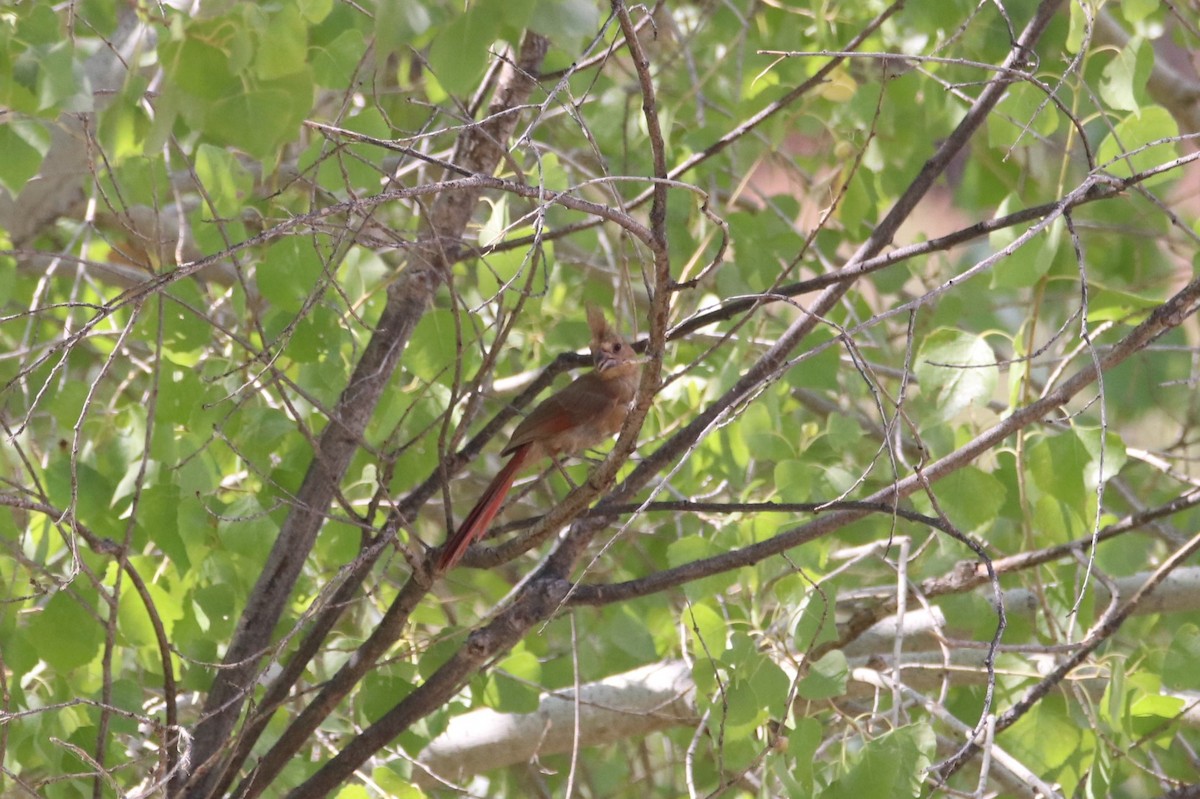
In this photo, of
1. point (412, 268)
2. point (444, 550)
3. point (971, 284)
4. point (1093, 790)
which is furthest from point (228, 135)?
point (971, 284)

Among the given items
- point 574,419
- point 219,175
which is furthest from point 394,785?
point 219,175

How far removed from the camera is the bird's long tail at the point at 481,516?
202 centimetres

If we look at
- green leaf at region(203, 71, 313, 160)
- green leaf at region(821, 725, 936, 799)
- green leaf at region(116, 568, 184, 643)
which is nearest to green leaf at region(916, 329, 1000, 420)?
green leaf at region(821, 725, 936, 799)

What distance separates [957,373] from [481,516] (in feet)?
3.10

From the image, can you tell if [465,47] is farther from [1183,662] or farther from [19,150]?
[1183,662]

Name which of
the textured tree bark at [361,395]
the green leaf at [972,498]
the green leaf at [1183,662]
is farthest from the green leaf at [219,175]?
the green leaf at [1183,662]

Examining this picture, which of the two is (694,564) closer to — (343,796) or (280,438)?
(343,796)

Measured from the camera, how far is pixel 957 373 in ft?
7.83

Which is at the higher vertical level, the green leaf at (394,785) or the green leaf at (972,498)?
the green leaf at (972,498)

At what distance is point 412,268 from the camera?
251cm

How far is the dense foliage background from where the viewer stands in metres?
1.70

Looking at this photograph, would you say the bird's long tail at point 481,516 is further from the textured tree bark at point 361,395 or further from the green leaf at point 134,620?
the green leaf at point 134,620

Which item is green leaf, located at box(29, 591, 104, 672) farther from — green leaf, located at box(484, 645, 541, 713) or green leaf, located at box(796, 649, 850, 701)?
green leaf, located at box(796, 649, 850, 701)

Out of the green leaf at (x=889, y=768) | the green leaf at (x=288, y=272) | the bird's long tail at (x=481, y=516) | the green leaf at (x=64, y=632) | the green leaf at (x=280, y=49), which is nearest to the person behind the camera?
the green leaf at (x=280, y=49)
